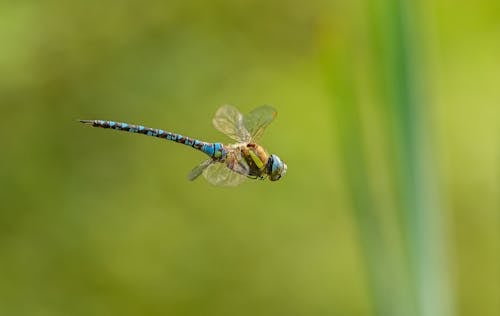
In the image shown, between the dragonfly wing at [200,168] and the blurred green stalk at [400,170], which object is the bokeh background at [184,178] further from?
the blurred green stalk at [400,170]

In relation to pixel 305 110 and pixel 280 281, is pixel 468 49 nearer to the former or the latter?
pixel 305 110

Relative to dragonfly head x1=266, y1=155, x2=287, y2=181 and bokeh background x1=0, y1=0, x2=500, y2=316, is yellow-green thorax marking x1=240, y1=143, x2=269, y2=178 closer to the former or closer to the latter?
dragonfly head x1=266, y1=155, x2=287, y2=181

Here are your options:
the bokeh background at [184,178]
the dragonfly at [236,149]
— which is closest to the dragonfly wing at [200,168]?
the dragonfly at [236,149]

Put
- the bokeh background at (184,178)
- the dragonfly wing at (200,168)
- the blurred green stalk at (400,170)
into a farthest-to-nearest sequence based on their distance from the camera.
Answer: the bokeh background at (184,178)
the dragonfly wing at (200,168)
the blurred green stalk at (400,170)

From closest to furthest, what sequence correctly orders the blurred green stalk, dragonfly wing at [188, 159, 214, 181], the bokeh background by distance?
the blurred green stalk
dragonfly wing at [188, 159, 214, 181]
the bokeh background

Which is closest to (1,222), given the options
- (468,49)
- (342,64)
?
(468,49)

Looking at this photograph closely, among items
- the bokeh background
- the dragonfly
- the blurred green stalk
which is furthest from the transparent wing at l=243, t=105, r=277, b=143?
the bokeh background

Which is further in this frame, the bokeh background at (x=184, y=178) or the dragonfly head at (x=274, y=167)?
the bokeh background at (x=184, y=178)

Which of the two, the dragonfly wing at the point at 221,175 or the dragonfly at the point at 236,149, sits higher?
the dragonfly at the point at 236,149
